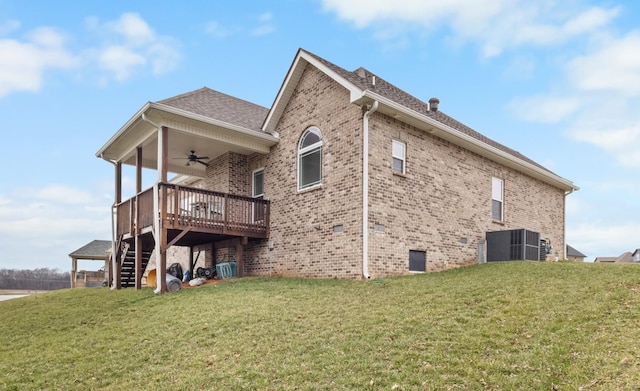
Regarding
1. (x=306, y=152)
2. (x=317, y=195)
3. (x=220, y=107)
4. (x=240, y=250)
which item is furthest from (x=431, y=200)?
(x=220, y=107)

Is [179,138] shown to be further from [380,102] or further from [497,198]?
[497,198]

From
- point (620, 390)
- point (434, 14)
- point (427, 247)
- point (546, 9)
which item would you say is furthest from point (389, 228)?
point (620, 390)

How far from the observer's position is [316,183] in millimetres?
13211

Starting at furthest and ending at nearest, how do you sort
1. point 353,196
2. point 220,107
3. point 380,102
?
1. point 220,107
2. point 353,196
3. point 380,102

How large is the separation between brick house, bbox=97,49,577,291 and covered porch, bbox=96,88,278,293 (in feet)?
0.13

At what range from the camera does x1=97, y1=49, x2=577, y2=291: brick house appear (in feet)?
39.6

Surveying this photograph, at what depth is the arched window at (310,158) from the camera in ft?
43.5

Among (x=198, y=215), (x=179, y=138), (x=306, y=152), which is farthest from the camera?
(x=179, y=138)

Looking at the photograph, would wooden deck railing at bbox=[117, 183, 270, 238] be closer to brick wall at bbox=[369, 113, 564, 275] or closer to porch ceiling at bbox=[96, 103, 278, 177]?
porch ceiling at bbox=[96, 103, 278, 177]

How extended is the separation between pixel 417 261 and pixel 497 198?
539 cm

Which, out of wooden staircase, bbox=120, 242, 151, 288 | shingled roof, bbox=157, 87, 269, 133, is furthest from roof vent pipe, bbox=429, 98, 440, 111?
wooden staircase, bbox=120, 242, 151, 288

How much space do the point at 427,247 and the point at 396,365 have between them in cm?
798

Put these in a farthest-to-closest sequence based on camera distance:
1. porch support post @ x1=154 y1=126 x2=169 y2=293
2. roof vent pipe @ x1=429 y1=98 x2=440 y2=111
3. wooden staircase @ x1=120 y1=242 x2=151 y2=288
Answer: roof vent pipe @ x1=429 y1=98 x2=440 y2=111 → wooden staircase @ x1=120 y1=242 x2=151 y2=288 → porch support post @ x1=154 y1=126 x2=169 y2=293

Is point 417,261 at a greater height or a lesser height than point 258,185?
lesser
